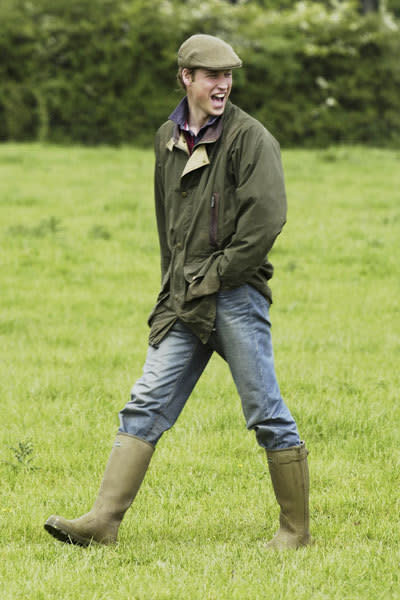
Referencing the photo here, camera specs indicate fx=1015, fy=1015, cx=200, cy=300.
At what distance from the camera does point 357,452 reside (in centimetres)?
606

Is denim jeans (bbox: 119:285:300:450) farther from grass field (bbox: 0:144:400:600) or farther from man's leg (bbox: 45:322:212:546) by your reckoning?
grass field (bbox: 0:144:400:600)

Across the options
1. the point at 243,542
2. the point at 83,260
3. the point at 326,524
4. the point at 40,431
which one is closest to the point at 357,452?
the point at 326,524

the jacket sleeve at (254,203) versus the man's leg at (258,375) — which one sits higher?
the jacket sleeve at (254,203)

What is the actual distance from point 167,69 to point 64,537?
16827 mm

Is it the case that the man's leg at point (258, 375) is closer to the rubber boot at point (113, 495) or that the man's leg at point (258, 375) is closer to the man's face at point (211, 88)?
the rubber boot at point (113, 495)

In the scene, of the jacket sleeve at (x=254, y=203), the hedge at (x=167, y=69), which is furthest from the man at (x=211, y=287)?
the hedge at (x=167, y=69)

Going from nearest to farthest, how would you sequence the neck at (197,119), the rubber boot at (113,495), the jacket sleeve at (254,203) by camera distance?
the jacket sleeve at (254,203), the neck at (197,119), the rubber boot at (113,495)

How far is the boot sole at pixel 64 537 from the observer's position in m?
4.53

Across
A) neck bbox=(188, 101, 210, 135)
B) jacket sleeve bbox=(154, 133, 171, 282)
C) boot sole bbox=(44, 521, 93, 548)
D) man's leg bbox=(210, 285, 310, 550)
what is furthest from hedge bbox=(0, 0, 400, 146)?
boot sole bbox=(44, 521, 93, 548)

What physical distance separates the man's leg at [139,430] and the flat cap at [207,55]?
3.81 ft

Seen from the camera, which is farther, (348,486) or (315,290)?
(315,290)

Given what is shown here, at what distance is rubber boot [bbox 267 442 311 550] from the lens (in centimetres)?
466

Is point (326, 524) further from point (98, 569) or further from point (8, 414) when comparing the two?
point (8, 414)

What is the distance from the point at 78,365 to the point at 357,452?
2680mm
